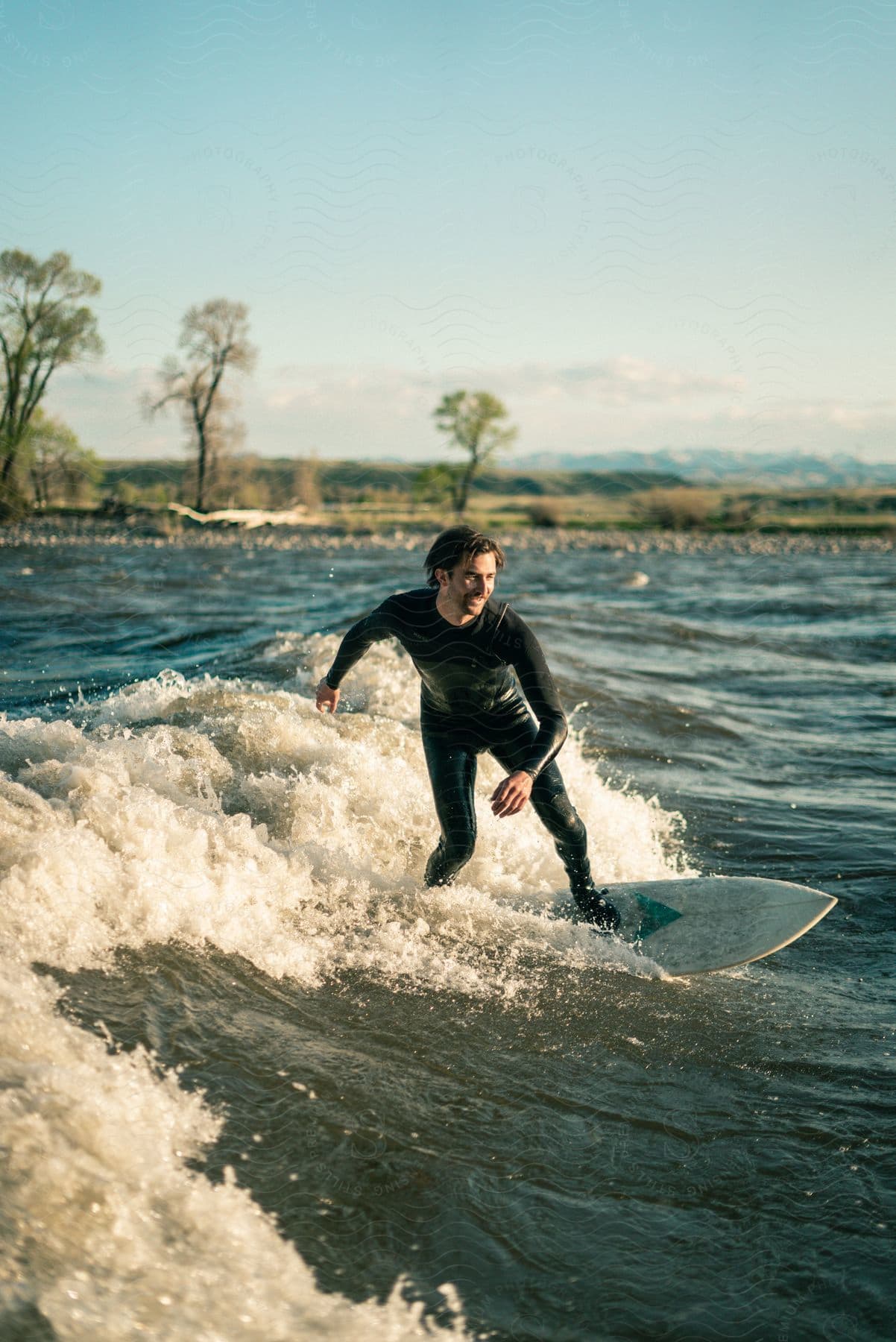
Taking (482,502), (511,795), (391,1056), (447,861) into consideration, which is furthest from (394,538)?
(391,1056)

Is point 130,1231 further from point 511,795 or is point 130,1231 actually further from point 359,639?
point 359,639

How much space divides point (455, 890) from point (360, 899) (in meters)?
0.53

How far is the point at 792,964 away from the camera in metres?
5.32

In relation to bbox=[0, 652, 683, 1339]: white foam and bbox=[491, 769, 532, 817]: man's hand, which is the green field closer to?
bbox=[0, 652, 683, 1339]: white foam

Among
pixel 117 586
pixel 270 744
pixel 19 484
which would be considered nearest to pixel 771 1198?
pixel 270 744

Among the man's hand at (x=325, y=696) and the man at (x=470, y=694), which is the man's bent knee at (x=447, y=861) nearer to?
the man at (x=470, y=694)

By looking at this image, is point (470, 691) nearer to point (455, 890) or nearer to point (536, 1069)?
point (455, 890)

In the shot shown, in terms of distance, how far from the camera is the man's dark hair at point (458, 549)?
4578 millimetres

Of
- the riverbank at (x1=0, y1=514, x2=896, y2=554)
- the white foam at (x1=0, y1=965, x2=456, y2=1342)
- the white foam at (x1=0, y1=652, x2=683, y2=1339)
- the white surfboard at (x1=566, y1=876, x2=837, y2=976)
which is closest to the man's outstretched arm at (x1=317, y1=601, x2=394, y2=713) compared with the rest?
the white foam at (x1=0, y1=652, x2=683, y2=1339)

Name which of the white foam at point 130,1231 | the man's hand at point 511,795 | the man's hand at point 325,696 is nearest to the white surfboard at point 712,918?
the man's hand at point 511,795

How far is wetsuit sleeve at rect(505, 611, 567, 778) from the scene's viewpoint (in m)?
4.67

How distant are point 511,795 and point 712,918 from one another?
1640 mm

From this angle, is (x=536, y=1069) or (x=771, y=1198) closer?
(x=771, y=1198)

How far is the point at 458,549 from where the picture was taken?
4.61 metres
